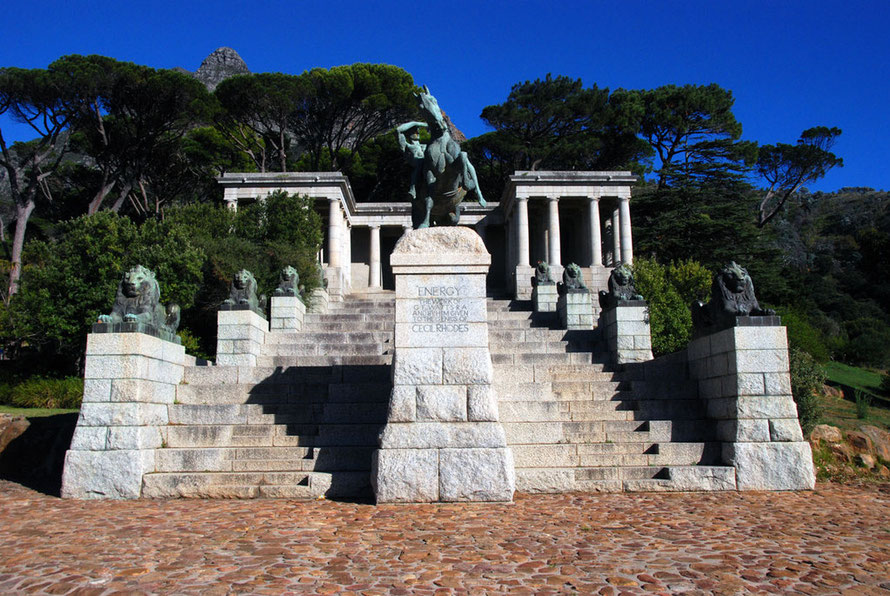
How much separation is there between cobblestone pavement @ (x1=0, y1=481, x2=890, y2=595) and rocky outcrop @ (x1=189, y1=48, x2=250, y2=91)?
102388 millimetres

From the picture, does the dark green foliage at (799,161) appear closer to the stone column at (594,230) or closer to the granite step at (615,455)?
the stone column at (594,230)

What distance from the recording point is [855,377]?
21703mm

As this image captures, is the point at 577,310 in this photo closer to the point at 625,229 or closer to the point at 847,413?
the point at 847,413

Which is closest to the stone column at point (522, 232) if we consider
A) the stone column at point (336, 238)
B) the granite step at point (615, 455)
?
the stone column at point (336, 238)

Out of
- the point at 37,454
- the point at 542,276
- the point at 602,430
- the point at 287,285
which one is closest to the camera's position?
the point at 602,430

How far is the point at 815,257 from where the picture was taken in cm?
5138

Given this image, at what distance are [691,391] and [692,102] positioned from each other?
33674 millimetres

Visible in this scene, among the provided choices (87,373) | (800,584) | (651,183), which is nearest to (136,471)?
(87,373)

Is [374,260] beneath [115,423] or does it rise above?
above

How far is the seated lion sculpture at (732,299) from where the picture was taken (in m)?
8.00

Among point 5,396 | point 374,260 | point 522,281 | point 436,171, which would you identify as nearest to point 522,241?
point 522,281

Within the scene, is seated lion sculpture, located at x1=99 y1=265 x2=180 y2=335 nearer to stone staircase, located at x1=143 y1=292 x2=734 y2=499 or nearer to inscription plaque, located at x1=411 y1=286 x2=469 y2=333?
stone staircase, located at x1=143 y1=292 x2=734 y2=499

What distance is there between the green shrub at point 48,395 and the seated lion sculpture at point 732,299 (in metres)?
13.4

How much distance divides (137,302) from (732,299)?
777 centimetres
